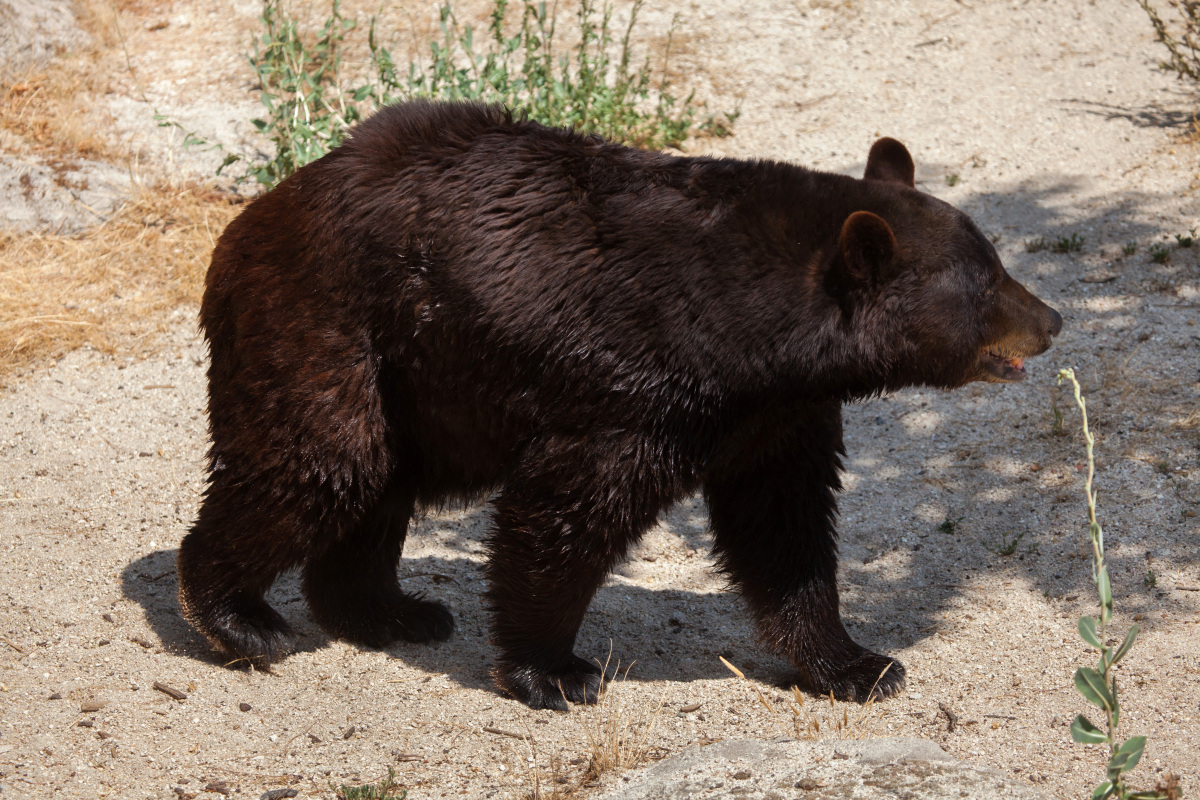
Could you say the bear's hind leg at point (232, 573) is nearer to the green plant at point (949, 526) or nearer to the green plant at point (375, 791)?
the green plant at point (375, 791)

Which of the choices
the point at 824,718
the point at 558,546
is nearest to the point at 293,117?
the point at 558,546

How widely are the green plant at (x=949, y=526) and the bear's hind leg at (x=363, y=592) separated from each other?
264 centimetres

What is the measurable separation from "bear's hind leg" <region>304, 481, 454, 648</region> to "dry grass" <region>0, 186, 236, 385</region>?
326cm

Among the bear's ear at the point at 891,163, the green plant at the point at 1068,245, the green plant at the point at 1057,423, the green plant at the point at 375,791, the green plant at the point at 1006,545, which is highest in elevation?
the bear's ear at the point at 891,163

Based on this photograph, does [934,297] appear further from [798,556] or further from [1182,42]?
[1182,42]

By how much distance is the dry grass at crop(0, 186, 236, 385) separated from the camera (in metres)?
7.25

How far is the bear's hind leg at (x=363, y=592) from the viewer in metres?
4.92

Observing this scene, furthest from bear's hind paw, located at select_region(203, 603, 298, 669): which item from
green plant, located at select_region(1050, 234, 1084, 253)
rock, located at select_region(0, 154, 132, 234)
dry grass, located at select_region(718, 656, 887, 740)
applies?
green plant, located at select_region(1050, 234, 1084, 253)

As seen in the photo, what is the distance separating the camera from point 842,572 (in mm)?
5543

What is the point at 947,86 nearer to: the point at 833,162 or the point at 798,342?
the point at 833,162

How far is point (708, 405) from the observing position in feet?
12.9

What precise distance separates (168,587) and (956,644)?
3.61m

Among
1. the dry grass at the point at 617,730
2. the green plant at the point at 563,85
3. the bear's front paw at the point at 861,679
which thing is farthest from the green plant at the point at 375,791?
the green plant at the point at 563,85

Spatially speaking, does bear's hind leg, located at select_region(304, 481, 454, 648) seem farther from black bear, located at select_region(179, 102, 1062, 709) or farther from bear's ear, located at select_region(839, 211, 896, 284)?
bear's ear, located at select_region(839, 211, 896, 284)
